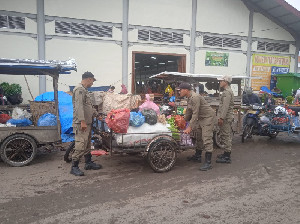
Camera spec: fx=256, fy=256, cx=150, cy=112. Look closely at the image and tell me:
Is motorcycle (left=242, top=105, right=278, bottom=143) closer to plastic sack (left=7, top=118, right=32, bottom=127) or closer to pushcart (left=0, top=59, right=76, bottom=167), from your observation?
pushcart (left=0, top=59, right=76, bottom=167)

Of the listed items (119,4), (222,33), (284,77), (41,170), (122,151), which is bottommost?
(41,170)

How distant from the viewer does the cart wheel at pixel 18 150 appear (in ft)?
17.6

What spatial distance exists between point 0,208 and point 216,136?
581cm

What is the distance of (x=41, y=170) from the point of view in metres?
5.25

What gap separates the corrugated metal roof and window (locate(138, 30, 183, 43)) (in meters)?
5.38

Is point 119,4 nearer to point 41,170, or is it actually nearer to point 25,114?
point 25,114

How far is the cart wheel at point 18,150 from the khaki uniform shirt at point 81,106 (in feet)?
4.70

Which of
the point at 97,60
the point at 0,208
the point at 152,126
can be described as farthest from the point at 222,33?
the point at 0,208

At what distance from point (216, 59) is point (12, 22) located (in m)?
11.7

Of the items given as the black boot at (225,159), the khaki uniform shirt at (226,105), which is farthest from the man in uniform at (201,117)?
the black boot at (225,159)

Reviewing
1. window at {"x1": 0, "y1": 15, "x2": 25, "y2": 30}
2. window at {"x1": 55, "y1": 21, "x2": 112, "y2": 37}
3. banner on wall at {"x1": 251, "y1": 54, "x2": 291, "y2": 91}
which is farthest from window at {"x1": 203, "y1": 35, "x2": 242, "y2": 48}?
window at {"x1": 0, "y1": 15, "x2": 25, "y2": 30}

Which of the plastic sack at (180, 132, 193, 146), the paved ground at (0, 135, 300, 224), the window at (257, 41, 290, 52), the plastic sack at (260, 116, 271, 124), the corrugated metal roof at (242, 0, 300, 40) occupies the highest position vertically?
the corrugated metal roof at (242, 0, 300, 40)

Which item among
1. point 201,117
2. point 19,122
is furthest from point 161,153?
point 19,122

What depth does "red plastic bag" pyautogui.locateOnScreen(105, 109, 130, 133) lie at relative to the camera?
4715 mm
